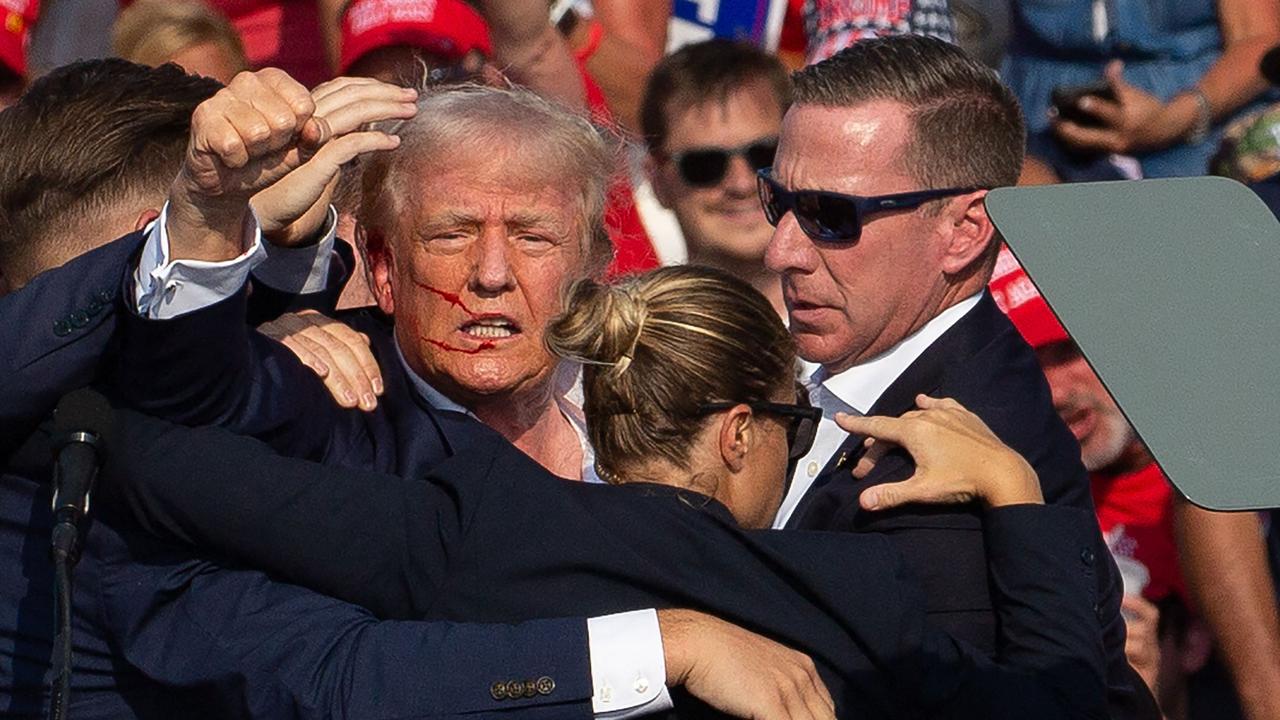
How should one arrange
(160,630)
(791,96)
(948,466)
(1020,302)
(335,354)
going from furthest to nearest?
(1020,302) → (791,96) → (335,354) → (948,466) → (160,630)

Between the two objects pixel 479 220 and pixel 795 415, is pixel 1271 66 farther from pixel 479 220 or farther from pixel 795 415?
pixel 795 415

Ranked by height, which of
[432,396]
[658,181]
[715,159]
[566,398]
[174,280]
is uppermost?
[174,280]

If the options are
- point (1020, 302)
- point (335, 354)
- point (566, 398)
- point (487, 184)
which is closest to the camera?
point (335, 354)

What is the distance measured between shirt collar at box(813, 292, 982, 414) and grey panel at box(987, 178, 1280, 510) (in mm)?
1250

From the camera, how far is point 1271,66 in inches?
227

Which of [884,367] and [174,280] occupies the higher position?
[174,280]

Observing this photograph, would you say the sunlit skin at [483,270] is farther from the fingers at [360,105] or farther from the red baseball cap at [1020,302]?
the red baseball cap at [1020,302]

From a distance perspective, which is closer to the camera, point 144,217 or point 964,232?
point 144,217

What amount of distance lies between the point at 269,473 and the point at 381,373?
30.8 inches

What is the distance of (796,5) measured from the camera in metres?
6.25

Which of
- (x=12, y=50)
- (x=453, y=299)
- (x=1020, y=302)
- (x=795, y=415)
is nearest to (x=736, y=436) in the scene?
(x=795, y=415)

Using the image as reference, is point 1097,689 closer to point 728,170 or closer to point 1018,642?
point 1018,642

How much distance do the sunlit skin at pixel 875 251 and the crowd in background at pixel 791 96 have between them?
0.32ft

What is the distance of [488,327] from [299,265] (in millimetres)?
371
